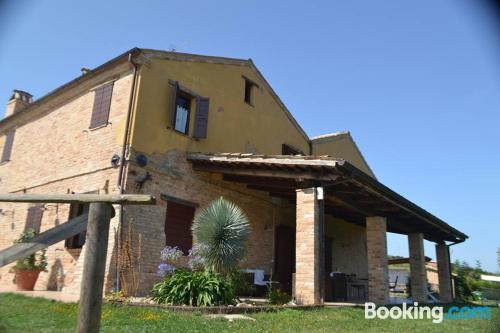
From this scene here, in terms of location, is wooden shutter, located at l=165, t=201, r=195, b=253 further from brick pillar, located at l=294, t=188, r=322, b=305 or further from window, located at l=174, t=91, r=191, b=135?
brick pillar, located at l=294, t=188, r=322, b=305

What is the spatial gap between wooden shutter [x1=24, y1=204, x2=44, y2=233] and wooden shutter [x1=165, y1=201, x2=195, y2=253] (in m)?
3.93

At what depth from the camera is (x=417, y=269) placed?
14.3 metres

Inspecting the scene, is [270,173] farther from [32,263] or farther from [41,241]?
[41,241]

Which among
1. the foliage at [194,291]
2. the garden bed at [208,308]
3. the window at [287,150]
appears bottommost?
the garden bed at [208,308]

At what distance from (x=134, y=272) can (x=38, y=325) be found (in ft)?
12.2

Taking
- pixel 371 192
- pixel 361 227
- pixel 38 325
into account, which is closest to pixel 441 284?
pixel 361 227

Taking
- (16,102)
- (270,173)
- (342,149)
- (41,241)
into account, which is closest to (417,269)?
(342,149)

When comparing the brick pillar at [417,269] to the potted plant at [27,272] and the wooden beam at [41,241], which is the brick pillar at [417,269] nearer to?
the potted plant at [27,272]

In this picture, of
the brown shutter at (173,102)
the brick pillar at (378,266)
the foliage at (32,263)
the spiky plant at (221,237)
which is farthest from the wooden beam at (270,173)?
the foliage at (32,263)

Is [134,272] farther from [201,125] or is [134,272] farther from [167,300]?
[201,125]

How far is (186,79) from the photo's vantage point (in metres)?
11.9

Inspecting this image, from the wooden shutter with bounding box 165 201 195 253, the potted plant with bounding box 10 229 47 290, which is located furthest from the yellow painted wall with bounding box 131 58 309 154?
the potted plant with bounding box 10 229 47 290

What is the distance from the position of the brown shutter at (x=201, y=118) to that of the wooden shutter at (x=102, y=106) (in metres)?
2.45

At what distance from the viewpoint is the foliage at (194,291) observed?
7.30 meters
